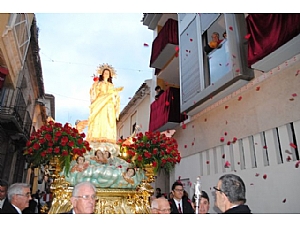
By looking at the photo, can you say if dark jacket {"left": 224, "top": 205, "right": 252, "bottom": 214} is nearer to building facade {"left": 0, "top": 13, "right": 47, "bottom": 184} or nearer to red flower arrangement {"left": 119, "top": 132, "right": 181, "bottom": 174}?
red flower arrangement {"left": 119, "top": 132, "right": 181, "bottom": 174}

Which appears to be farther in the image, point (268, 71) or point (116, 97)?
point (116, 97)

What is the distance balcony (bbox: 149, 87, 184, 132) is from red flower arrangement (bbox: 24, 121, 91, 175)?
4135mm

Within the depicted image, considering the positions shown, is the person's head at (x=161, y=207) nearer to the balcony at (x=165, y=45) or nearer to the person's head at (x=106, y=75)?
the person's head at (x=106, y=75)

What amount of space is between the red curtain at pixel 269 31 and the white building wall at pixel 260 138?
38 cm

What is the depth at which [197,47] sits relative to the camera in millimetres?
6766

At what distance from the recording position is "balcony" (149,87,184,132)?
754cm

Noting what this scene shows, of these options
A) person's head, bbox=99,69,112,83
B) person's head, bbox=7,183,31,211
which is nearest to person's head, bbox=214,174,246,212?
person's head, bbox=7,183,31,211

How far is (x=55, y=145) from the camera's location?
353cm

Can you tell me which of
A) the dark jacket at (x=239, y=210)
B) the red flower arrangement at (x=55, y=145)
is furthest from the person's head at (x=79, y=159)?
the dark jacket at (x=239, y=210)

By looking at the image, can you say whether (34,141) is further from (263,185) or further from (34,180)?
(34,180)

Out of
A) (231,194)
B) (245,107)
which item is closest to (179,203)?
(231,194)

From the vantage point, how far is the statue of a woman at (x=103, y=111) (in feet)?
17.0
